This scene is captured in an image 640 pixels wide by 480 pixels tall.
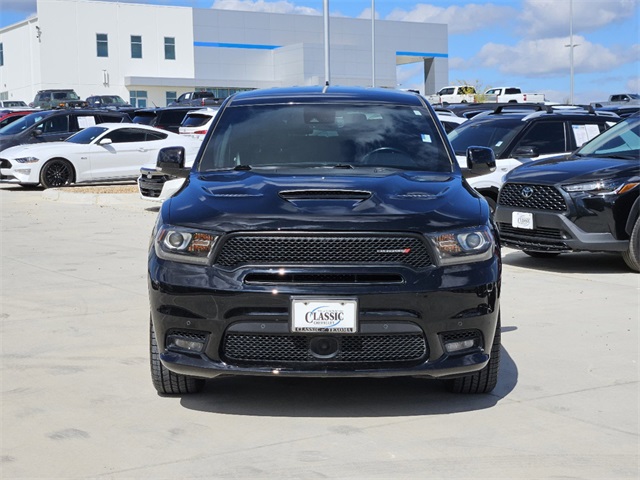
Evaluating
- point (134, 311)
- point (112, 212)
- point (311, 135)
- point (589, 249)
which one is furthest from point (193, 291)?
point (112, 212)

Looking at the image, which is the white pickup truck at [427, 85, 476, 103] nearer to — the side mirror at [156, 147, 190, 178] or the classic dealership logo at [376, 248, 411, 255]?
the side mirror at [156, 147, 190, 178]

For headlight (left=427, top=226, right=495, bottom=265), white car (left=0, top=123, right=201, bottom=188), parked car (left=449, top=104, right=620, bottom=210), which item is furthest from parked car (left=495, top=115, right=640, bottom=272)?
white car (left=0, top=123, right=201, bottom=188)

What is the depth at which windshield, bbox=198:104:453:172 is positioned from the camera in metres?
6.32

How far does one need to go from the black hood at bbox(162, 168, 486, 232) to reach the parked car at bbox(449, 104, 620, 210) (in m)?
7.55

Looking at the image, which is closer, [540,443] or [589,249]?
[540,443]

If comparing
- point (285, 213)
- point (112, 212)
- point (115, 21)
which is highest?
point (115, 21)

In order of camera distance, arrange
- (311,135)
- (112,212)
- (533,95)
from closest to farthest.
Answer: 1. (311,135)
2. (112,212)
3. (533,95)

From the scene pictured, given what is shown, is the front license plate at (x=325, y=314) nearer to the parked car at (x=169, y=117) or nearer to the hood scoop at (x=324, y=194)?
the hood scoop at (x=324, y=194)

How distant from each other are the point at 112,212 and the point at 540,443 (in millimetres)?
13778

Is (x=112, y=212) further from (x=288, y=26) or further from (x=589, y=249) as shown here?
(x=288, y=26)

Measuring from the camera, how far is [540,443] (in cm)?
488

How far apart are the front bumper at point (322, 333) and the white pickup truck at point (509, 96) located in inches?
1925

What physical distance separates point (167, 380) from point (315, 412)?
868 mm

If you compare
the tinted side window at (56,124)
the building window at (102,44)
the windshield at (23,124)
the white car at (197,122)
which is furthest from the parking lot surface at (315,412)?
the building window at (102,44)
